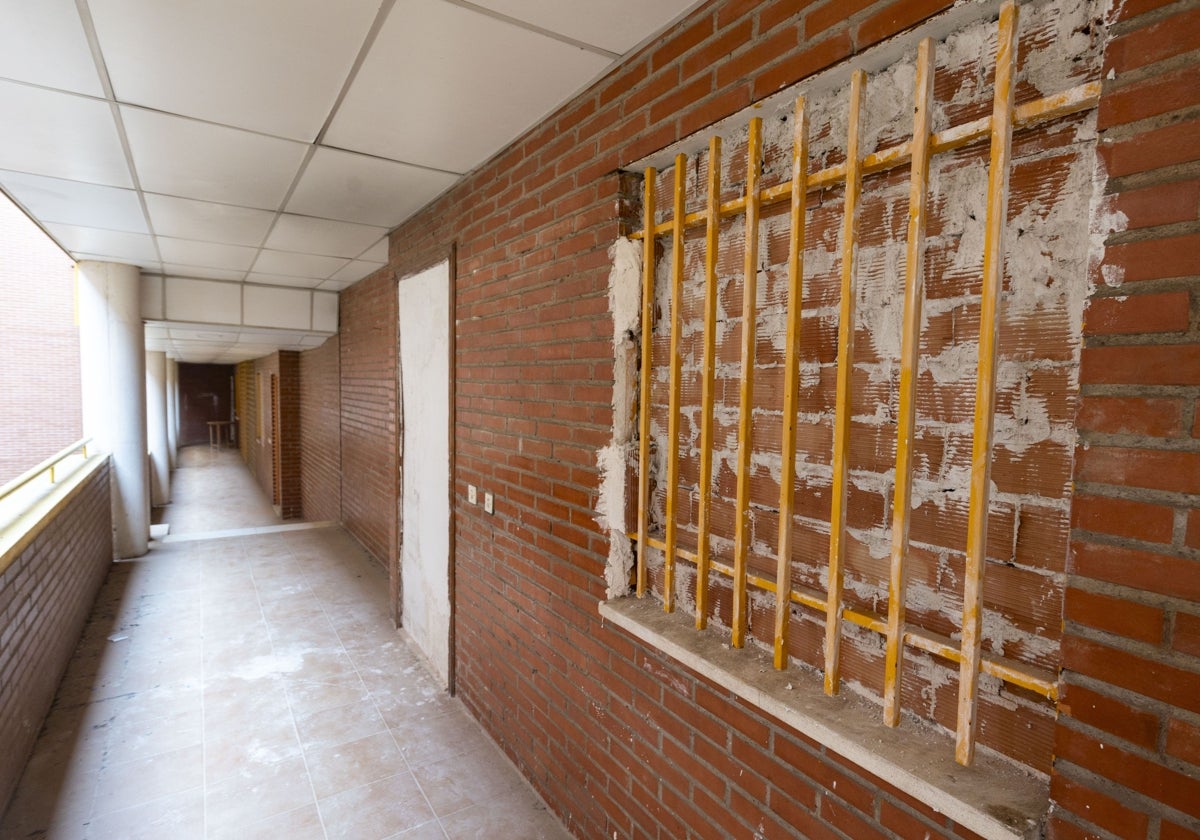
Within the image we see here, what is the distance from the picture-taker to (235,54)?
71.9 inches

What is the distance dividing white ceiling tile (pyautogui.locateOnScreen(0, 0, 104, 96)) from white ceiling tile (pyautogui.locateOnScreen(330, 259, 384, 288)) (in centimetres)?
303

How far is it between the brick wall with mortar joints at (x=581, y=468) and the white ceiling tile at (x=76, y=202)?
1.83 metres

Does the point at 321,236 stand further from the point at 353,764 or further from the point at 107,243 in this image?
the point at 353,764

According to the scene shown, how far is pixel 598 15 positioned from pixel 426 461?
104 inches

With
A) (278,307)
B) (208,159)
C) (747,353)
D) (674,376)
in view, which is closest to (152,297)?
(278,307)

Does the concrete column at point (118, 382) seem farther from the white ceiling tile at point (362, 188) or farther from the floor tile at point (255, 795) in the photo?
the floor tile at point (255, 795)

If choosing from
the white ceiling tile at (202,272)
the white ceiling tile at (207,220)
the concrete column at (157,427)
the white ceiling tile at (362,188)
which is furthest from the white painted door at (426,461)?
the concrete column at (157,427)

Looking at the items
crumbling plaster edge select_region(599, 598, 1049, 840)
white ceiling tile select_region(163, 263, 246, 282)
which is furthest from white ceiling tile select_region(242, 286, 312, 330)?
crumbling plaster edge select_region(599, 598, 1049, 840)

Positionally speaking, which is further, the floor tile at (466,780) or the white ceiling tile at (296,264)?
the white ceiling tile at (296,264)

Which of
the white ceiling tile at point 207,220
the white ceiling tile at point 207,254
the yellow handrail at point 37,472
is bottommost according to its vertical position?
the yellow handrail at point 37,472

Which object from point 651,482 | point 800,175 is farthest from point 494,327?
point 800,175

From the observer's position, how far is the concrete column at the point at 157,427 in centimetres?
991

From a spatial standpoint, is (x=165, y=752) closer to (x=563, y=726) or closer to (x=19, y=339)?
(x=563, y=726)

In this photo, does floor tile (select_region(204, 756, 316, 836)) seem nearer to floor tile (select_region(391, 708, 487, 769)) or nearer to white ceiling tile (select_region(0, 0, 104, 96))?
floor tile (select_region(391, 708, 487, 769))
